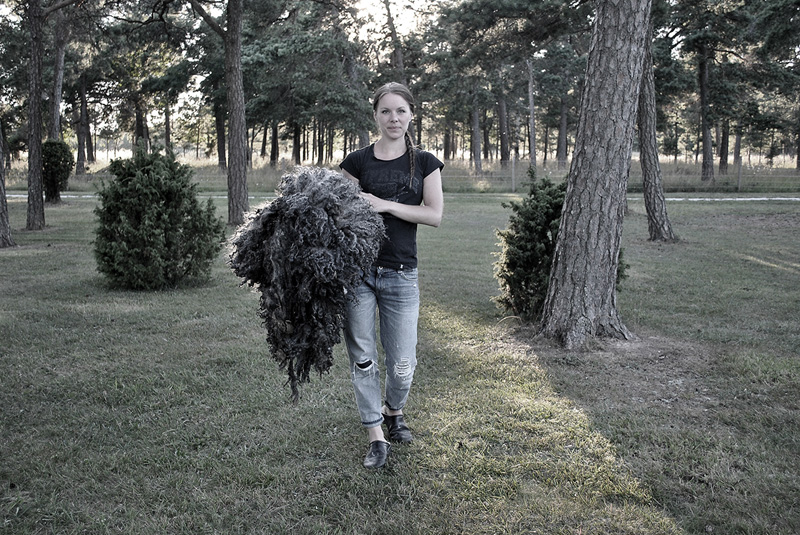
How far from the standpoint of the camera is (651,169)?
12000mm

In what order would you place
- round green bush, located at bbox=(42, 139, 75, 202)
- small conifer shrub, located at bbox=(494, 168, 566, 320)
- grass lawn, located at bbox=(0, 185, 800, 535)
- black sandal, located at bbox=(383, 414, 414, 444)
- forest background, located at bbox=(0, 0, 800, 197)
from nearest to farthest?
grass lawn, located at bbox=(0, 185, 800, 535), black sandal, located at bbox=(383, 414, 414, 444), small conifer shrub, located at bbox=(494, 168, 566, 320), forest background, located at bbox=(0, 0, 800, 197), round green bush, located at bbox=(42, 139, 75, 202)

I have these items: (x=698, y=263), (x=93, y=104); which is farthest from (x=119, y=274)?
(x=93, y=104)

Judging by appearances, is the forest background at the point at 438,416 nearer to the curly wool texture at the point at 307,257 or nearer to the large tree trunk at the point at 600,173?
the large tree trunk at the point at 600,173

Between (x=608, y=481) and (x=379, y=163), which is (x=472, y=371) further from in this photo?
(x=379, y=163)

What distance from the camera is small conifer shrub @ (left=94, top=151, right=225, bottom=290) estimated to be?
24.3 feet

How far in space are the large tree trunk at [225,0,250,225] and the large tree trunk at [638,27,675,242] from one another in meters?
8.26

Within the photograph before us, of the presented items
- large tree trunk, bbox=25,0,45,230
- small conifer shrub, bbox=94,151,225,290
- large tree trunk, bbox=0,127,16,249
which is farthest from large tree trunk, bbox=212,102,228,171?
small conifer shrub, bbox=94,151,225,290

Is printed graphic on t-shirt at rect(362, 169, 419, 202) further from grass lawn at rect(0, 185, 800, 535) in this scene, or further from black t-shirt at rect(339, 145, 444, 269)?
grass lawn at rect(0, 185, 800, 535)

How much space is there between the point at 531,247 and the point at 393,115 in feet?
10.7

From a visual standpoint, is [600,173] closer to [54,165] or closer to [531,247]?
[531,247]

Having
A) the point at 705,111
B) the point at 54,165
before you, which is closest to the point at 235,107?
the point at 54,165

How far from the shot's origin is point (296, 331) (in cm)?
283

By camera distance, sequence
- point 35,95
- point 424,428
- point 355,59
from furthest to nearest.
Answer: point 355,59, point 35,95, point 424,428

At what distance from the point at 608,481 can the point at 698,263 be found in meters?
7.76
